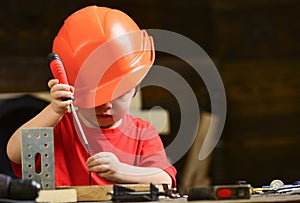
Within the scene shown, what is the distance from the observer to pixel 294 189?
1.05 m

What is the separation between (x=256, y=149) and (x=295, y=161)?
0.55 ft

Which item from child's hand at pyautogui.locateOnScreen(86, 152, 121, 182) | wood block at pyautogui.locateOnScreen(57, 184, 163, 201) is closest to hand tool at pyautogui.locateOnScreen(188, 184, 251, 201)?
wood block at pyautogui.locateOnScreen(57, 184, 163, 201)

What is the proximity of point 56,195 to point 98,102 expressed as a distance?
277 millimetres

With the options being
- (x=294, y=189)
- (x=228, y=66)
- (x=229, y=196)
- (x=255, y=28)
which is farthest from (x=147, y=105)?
(x=229, y=196)

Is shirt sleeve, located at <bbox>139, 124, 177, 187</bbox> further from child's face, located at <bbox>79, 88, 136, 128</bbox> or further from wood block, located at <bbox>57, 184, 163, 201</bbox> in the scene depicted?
wood block, located at <bbox>57, 184, 163, 201</bbox>

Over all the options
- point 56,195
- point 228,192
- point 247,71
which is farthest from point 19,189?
point 247,71

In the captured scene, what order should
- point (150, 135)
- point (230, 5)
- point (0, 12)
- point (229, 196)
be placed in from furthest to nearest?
point (230, 5) < point (0, 12) < point (150, 135) < point (229, 196)

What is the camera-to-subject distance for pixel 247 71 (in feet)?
9.69

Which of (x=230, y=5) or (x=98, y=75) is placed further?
(x=230, y=5)

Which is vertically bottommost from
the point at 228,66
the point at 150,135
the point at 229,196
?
the point at 229,196

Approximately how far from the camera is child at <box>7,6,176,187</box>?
1.13m

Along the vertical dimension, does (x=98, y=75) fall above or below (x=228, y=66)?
below

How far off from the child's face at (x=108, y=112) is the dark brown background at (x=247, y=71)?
5.27 ft

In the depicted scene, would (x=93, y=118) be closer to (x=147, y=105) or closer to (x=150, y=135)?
(x=150, y=135)
